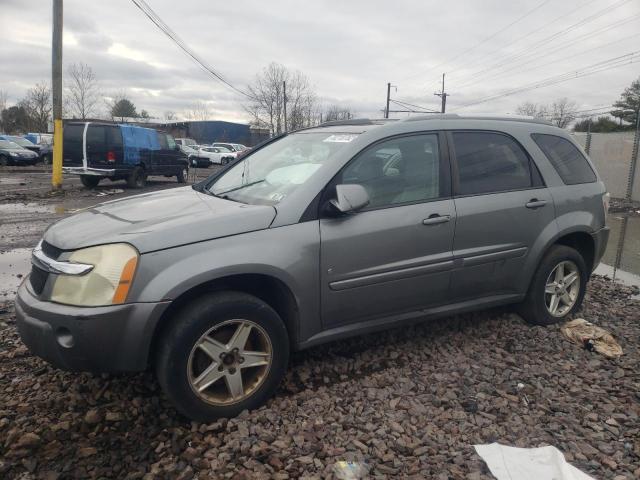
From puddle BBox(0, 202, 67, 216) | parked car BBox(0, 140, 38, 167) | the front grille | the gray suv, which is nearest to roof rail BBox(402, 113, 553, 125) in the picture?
the gray suv

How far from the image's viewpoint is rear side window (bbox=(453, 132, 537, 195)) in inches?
145

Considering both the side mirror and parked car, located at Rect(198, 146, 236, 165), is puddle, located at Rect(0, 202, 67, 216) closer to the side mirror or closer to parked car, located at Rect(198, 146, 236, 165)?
the side mirror

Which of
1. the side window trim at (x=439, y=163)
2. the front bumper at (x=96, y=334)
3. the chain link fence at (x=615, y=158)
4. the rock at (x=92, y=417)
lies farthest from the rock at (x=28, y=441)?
the chain link fence at (x=615, y=158)

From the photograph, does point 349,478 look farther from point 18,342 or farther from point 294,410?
point 18,342

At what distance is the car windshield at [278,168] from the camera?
3275 mm

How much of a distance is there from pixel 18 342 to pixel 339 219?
2754mm

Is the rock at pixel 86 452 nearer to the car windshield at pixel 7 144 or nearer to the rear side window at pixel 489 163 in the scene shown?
the rear side window at pixel 489 163

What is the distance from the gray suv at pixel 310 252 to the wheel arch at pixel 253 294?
0.04 ft

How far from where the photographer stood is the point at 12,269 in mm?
5980

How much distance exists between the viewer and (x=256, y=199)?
3.27 metres

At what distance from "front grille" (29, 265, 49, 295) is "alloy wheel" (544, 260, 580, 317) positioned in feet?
12.3

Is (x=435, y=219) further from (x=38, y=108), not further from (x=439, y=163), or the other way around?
(x=38, y=108)

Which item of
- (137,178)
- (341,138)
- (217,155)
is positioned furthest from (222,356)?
(217,155)

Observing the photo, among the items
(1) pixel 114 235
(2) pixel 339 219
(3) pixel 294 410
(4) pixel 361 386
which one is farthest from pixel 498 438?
(1) pixel 114 235
